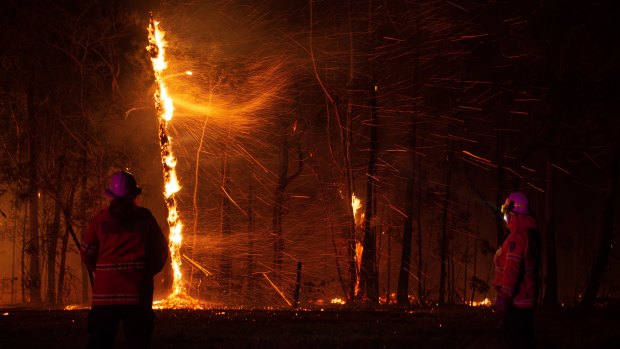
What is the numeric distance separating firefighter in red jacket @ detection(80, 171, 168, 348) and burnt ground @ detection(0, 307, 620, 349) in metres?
2.85

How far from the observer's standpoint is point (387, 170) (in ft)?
91.7

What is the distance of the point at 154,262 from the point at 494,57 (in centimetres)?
2142

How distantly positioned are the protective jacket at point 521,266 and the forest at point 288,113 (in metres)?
12.0

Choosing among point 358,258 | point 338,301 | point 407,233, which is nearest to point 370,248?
point 358,258

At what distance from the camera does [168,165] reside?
1922 cm

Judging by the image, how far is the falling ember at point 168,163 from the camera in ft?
62.9

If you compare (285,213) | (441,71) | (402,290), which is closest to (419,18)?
(441,71)

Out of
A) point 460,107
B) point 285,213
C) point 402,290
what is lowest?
point 402,290

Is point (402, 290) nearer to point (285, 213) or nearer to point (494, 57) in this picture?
point (285, 213)

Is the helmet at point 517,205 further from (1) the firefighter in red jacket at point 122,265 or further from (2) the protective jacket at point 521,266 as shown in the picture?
(1) the firefighter in red jacket at point 122,265

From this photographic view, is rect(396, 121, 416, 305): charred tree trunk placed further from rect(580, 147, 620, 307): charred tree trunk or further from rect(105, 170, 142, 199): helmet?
rect(105, 170, 142, 199): helmet

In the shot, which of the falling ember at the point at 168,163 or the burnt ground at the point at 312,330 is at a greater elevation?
the falling ember at the point at 168,163

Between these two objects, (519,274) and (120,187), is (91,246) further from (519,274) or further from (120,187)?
(519,274)

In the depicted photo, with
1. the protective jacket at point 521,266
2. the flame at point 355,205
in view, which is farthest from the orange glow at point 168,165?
the protective jacket at point 521,266
